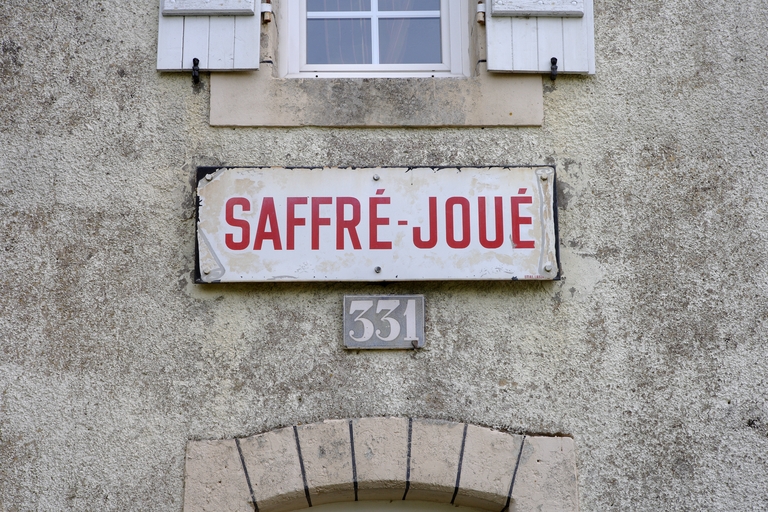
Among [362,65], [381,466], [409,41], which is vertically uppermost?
[409,41]

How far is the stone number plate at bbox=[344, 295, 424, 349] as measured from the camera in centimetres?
308

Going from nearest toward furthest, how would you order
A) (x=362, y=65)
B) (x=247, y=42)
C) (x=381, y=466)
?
(x=381, y=466) < (x=247, y=42) < (x=362, y=65)

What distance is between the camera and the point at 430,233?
3.13 metres

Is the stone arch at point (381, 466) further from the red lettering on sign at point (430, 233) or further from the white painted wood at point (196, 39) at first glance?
the white painted wood at point (196, 39)

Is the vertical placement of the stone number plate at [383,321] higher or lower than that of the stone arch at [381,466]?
higher

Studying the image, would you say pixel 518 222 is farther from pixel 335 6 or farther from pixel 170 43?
pixel 170 43

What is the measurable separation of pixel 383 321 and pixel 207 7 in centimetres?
163

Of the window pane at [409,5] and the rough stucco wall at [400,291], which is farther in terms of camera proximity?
the window pane at [409,5]

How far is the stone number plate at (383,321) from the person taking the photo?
3.08m

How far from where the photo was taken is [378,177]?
317 centimetres

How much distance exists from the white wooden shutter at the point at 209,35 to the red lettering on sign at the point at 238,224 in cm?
62

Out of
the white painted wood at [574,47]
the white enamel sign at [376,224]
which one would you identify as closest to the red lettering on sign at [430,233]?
the white enamel sign at [376,224]

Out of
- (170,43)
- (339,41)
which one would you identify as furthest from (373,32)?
(170,43)

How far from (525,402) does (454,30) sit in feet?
5.89
